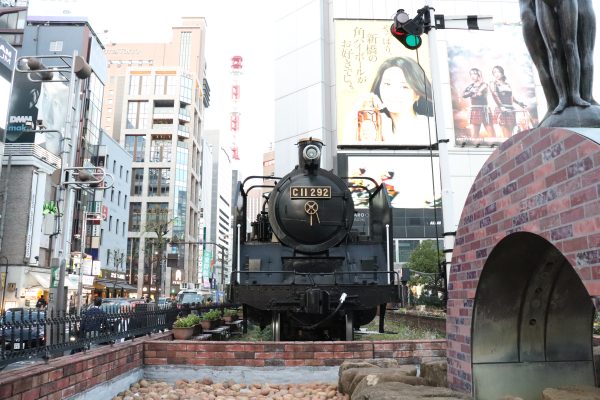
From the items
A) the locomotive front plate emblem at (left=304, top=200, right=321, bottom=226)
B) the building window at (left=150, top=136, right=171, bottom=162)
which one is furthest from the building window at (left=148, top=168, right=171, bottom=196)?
the locomotive front plate emblem at (left=304, top=200, right=321, bottom=226)

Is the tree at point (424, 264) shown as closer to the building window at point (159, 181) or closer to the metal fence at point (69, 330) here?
the metal fence at point (69, 330)

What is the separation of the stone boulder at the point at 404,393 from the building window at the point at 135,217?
73.8 meters

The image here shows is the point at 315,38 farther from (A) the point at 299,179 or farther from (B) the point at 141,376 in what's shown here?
(B) the point at 141,376

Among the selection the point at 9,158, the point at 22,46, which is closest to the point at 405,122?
the point at 9,158

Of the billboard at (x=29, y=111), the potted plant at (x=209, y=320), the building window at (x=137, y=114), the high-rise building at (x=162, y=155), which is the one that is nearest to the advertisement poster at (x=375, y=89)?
the billboard at (x=29, y=111)

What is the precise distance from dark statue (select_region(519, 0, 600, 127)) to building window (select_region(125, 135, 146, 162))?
256ft

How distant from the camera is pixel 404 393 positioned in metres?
3.23

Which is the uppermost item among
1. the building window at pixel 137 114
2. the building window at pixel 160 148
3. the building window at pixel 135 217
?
the building window at pixel 137 114

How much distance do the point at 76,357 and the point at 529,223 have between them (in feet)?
12.8

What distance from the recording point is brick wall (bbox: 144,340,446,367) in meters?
5.75

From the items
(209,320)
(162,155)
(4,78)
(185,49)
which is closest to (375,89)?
(4,78)

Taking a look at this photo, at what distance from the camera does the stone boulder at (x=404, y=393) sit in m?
3.06

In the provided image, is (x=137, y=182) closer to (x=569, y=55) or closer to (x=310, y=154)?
(x=310, y=154)

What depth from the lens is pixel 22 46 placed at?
39.9 meters
